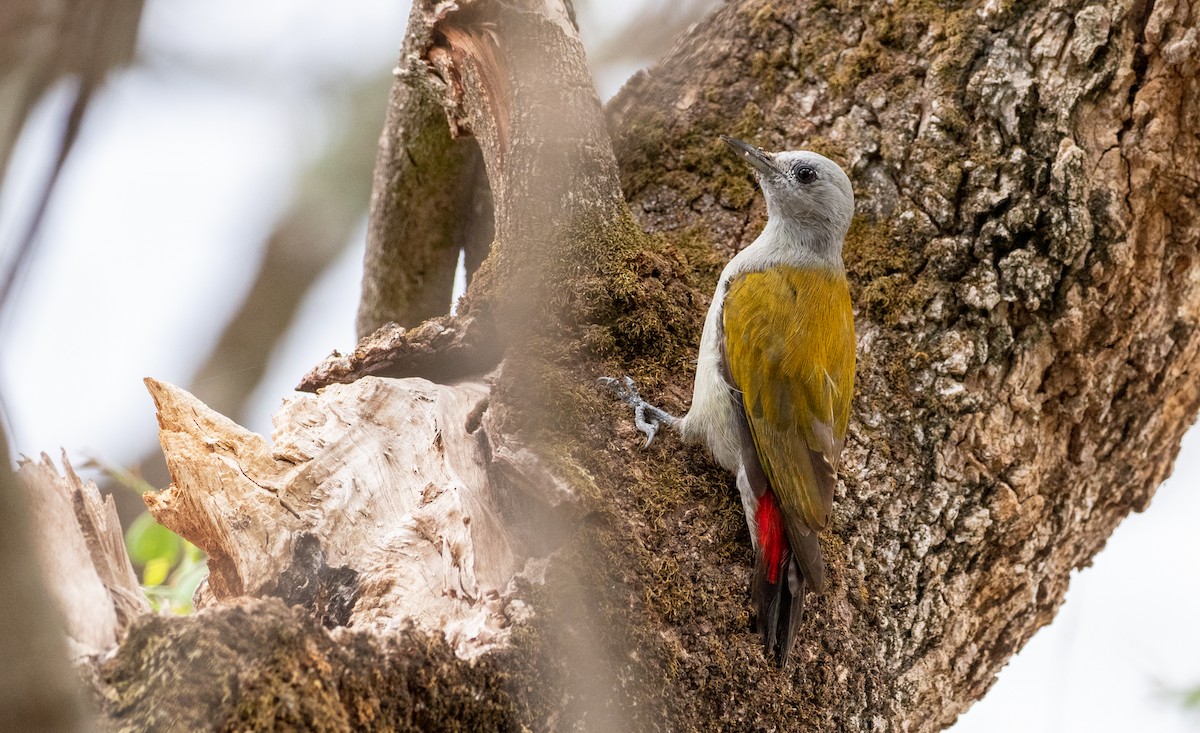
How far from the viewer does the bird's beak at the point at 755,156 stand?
10.6ft

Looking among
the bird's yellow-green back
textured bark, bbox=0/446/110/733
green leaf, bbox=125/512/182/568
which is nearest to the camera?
textured bark, bbox=0/446/110/733

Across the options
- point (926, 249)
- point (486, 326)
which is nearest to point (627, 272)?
point (486, 326)

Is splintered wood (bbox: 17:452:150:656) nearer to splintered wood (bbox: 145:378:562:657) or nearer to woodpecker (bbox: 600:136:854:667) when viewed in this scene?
splintered wood (bbox: 145:378:562:657)

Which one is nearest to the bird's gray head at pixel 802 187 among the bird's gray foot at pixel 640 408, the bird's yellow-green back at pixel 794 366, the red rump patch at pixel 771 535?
the bird's yellow-green back at pixel 794 366

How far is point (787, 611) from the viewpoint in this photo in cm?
235

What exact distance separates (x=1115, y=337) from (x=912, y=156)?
82cm

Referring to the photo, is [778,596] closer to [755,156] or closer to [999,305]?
[999,305]

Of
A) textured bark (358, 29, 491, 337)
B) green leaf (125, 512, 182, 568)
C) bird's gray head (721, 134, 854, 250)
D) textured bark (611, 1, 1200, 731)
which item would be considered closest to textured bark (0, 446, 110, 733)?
textured bark (611, 1, 1200, 731)

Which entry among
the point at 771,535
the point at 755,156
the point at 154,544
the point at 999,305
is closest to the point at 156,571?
the point at 154,544

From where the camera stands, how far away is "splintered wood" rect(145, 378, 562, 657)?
2.06m

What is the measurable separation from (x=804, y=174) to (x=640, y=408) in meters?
1.13

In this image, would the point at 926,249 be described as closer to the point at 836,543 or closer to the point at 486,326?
the point at 836,543

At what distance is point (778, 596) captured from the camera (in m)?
2.35

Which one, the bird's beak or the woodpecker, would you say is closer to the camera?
the woodpecker
